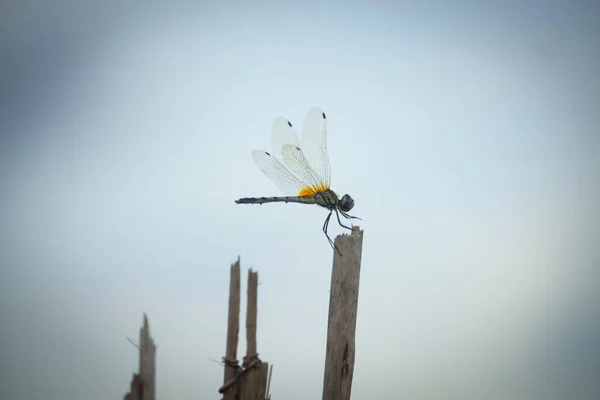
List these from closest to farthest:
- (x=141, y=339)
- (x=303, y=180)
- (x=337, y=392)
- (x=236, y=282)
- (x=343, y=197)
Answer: (x=141, y=339) < (x=337, y=392) < (x=236, y=282) < (x=343, y=197) < (x=303, y=180)

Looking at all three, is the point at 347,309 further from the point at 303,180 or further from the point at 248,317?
the point at 303,180

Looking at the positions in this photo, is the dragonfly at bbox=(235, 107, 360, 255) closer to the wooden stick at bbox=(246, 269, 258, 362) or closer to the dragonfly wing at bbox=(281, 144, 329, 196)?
the dragonfly wing at bbox=(281, 144, 329, 196)

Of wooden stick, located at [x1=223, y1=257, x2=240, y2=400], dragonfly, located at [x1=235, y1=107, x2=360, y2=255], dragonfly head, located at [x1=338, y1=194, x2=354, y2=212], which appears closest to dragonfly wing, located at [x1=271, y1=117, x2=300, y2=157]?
dragonfly, located at [x1=235, y1=107, x2=360, y2=255]

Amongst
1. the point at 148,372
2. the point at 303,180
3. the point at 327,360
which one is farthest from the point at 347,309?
the point at 303,180

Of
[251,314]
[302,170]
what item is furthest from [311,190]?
[251,314]

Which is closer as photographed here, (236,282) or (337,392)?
(337,392)

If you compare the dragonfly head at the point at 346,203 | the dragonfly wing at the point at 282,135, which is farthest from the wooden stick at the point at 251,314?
the dragonfly wing at the point at 282,135
